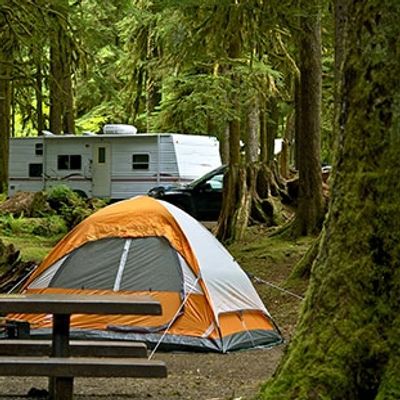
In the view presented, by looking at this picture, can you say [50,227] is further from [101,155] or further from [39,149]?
[39,149]

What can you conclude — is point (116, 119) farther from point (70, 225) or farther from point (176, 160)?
point (70, 225)

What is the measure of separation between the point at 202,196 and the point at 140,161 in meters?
3.83

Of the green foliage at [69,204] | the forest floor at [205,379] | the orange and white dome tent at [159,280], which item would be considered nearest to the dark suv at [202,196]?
the green foliage at [69,204]

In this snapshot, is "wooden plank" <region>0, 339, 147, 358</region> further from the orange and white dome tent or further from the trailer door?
the trailer door

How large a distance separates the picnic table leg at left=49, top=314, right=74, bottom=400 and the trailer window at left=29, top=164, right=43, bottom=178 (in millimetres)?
19216

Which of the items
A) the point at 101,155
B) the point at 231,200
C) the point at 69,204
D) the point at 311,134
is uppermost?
the point at 311,134

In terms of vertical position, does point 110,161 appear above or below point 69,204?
above

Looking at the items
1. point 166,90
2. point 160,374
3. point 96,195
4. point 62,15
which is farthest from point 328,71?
point 160,374

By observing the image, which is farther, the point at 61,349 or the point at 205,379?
the point at 205,379

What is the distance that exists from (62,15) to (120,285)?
183 inches

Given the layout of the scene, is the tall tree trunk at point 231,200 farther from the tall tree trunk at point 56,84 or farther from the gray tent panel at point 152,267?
the gray tent panel at point 152,267

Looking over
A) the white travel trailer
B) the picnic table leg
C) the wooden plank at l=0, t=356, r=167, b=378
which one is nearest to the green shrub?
the white travel trailer

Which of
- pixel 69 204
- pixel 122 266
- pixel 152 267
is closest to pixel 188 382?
pixel 152 267

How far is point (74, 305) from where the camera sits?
4852 mm
